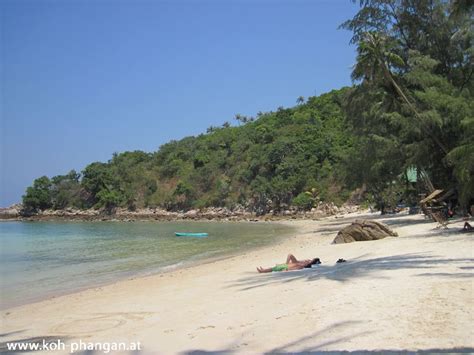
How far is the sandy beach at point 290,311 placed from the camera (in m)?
4.92

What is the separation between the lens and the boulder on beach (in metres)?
16.4

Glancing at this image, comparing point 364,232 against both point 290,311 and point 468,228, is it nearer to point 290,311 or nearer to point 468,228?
point 468,228

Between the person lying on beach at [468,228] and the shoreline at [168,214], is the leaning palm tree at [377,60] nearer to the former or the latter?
the person lying on beach at [468,228]

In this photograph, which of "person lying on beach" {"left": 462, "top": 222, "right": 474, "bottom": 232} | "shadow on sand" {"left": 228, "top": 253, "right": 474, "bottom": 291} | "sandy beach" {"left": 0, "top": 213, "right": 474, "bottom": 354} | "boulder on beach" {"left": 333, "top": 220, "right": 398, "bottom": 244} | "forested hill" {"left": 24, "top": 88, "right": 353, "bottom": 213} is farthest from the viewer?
"forested hill" {"left": 24, "top": 88, "right": 353, "bottom": 213}

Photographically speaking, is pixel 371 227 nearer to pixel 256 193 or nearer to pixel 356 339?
pixel 356 339

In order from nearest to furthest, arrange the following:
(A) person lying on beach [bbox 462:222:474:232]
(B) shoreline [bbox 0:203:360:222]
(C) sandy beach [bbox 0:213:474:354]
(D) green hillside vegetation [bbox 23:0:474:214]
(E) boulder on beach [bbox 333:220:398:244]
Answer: (C) sandy beach [bbox 0:213:474:354] < (A) person lying on beach [bbox 462:222:474:232] < (E) boulder on beach [bbox 333:220:398:244] < (D) green hillside vegetation [bbox 23:0:474:214] < (B) shoreline [bbox 0:203:360:222]

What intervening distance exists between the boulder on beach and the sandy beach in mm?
4330

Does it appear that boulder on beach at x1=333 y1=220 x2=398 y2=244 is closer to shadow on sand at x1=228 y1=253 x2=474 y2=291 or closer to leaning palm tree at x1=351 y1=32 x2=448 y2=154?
shadow on sand at x1=228 y1=253 x2=474 y2=291

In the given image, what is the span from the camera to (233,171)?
73.4m

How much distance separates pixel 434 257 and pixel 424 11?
19616 millimetres

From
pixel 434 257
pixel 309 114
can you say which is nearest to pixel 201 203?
pixel 309 114

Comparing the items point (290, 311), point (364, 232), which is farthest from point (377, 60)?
point (290, 311)

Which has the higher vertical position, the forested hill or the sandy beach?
the forested hill

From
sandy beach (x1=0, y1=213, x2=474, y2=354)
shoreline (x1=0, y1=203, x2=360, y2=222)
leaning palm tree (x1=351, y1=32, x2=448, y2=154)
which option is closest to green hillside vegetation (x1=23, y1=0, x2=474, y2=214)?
leaning palm tree (x1=351, y1=32, x2=448, y2=154)
